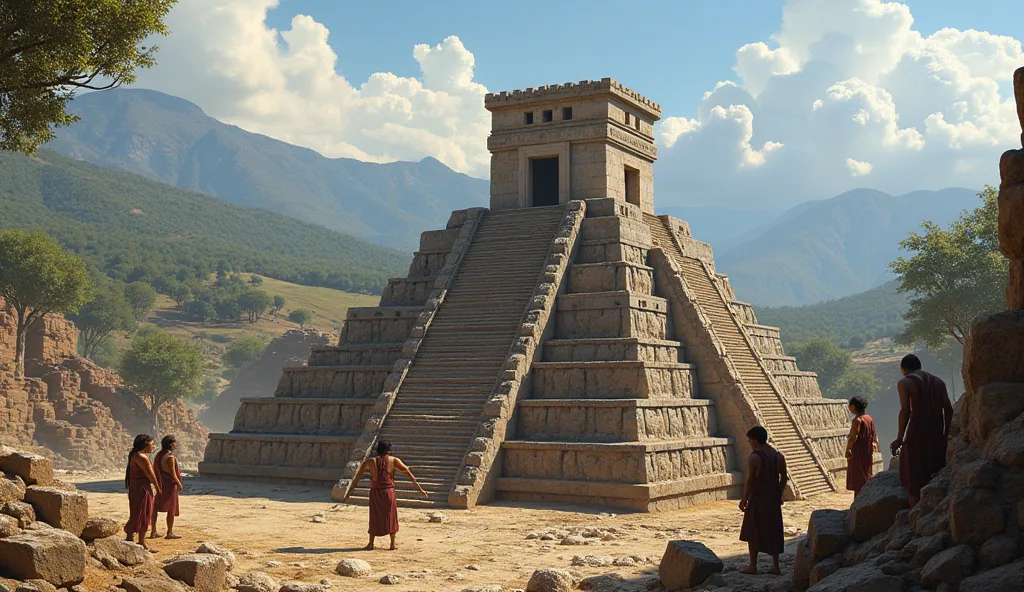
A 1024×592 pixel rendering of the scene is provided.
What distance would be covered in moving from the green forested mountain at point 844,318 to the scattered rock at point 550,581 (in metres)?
129

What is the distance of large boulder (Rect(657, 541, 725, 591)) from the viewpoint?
38.5 ft

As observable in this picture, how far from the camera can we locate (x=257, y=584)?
12.6m

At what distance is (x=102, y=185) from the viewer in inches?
6855

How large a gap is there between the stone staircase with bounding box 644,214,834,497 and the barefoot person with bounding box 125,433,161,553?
16.8 metres

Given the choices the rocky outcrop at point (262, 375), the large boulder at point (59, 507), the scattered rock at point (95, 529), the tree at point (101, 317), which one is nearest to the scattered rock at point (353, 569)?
the scattered rock at point (95, 529)

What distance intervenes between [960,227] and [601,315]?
30958 millimetres

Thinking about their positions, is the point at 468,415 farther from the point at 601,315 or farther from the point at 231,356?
the point at 231,356

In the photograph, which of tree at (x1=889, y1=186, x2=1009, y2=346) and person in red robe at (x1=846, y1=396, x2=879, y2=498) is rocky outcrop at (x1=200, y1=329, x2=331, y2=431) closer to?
tree at (x1=889, y1=186, x2=1009, y2=346)

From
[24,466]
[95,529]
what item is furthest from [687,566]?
[24,466]

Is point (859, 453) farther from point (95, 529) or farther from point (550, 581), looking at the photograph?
point (95, 529)

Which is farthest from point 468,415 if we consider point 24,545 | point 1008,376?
point 1008,376

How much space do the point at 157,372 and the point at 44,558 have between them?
170 feet

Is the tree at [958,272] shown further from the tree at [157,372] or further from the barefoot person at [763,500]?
the tree at [157,372]

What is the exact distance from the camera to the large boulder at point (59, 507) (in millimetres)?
12244
